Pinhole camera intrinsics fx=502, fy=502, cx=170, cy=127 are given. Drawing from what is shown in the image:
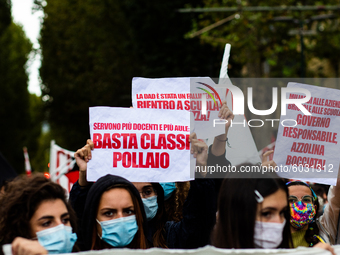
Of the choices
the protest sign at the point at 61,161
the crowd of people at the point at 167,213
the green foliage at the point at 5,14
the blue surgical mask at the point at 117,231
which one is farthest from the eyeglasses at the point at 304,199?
the green foliage at the point at 5,14

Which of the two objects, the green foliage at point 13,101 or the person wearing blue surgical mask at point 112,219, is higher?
the green foliage at point 13,101

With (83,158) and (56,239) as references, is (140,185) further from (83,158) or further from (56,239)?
(56,239)

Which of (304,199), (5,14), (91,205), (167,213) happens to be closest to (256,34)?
(167,213)

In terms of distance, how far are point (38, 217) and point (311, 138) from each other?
204 cm

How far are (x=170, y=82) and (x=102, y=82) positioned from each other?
899 inches

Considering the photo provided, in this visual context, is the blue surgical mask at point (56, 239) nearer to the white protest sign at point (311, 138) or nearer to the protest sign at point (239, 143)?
the protest sign at point (239, 143)

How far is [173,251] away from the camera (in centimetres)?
246

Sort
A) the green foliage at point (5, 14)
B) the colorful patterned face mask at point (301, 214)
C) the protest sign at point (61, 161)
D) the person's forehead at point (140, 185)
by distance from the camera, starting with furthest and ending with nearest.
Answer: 1. the green foliage at point (5, 14)
2. the protest sign at point (61, 161)
3. the person's forehead at point (140, 185)
4. the colorful patterned face mask at point (301, 214)

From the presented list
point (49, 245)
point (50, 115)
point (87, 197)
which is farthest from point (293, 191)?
point (50, 115)

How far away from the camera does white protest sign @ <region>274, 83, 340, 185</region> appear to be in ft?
11.9

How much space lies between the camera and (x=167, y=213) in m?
4.02

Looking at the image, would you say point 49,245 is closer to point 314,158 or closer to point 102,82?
point 314,158

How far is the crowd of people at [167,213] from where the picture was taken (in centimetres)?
275

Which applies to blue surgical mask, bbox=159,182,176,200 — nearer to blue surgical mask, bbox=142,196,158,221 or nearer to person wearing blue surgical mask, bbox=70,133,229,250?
person wearing blue surgical mask, bbox=70,133,229,250
